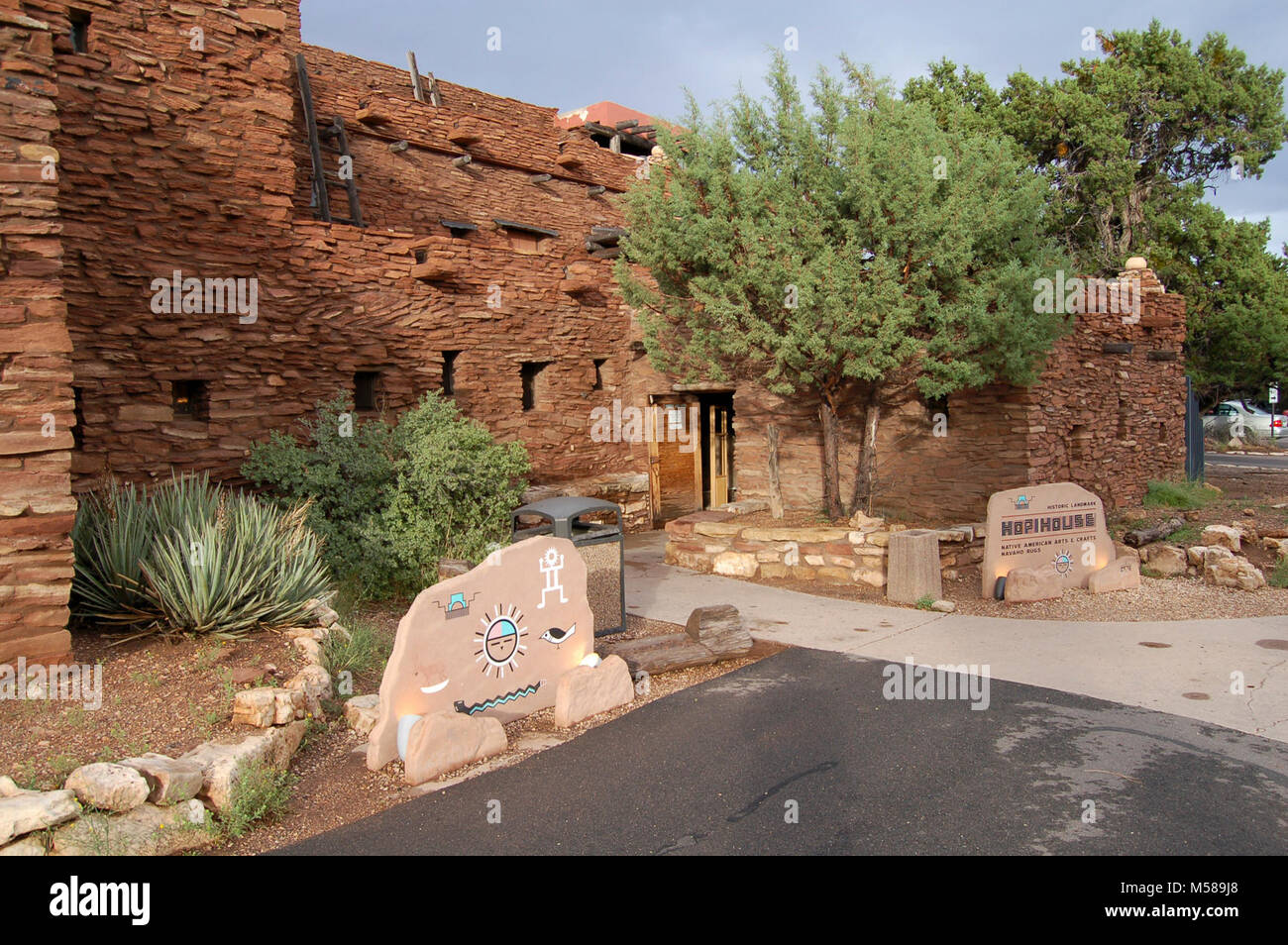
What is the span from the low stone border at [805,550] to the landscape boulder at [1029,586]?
0.83m

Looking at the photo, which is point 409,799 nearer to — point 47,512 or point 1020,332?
Answer: point 47,512

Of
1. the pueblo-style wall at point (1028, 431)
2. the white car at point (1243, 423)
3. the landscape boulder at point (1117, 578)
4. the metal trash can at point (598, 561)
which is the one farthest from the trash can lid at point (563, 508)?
the white car at point (1243, 423)

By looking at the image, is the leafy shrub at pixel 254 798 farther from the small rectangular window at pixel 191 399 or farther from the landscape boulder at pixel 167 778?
the small rectangular window at pixel 191 399

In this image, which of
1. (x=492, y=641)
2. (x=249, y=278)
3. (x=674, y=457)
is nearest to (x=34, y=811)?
(x=492, y=641)

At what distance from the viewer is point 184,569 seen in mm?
6270

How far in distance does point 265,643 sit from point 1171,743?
19.5 feet

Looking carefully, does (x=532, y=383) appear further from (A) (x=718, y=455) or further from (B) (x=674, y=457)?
(A) (x=718, y=455)

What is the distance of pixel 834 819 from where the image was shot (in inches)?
173

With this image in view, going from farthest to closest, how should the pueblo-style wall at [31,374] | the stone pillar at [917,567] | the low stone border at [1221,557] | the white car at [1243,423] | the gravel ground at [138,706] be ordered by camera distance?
1. the white car at [1243,423]
2. the low stone border at [1221,557]
3. the stone pillar at [917,567]
4. the pueblo-style wall at [31,374]
5. the gravel ground at [138,706]

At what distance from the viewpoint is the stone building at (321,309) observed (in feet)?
18.4

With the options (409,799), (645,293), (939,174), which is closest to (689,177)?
(645,293)

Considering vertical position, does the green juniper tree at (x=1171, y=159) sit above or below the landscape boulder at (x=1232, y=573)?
above

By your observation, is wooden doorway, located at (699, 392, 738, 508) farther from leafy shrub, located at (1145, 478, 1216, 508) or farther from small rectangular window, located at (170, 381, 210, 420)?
small rectangular window, located at (170, 381, 210, 420)

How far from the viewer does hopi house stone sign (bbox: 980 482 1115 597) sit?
9203 millimetres
